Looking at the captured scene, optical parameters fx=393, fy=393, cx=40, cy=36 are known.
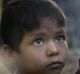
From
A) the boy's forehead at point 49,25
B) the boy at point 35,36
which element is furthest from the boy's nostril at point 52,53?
the boy's forehead at point 49,25

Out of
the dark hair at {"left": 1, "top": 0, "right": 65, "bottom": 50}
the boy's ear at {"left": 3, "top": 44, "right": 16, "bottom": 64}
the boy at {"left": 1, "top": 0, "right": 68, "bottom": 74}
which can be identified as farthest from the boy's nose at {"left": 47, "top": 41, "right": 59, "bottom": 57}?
the boy's ear at {"left": 3, "top": 44, "right": 16, "bottom": 64}

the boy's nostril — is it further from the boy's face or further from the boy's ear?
the boy's ear

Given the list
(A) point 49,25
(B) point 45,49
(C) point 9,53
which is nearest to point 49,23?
(A) point 49,25

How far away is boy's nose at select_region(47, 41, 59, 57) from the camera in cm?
174

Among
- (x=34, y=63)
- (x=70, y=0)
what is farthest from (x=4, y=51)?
(x=70, y=0)

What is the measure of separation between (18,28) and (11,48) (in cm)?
11

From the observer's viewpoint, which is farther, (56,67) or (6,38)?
(6,38)

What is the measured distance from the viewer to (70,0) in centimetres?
390

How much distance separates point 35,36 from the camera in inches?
70.7

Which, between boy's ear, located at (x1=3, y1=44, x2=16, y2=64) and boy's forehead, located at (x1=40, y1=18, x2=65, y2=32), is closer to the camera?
boy's forehead, located at (x1=40, y1=18, x2=65, y2=32)

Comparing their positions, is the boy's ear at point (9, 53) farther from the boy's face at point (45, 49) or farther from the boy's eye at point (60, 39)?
the boy's eye at point (60, 39)

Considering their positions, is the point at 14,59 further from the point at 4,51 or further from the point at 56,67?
the point at 56,67

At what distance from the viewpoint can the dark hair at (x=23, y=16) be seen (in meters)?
1.83

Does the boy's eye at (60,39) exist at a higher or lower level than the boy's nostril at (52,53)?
higher
